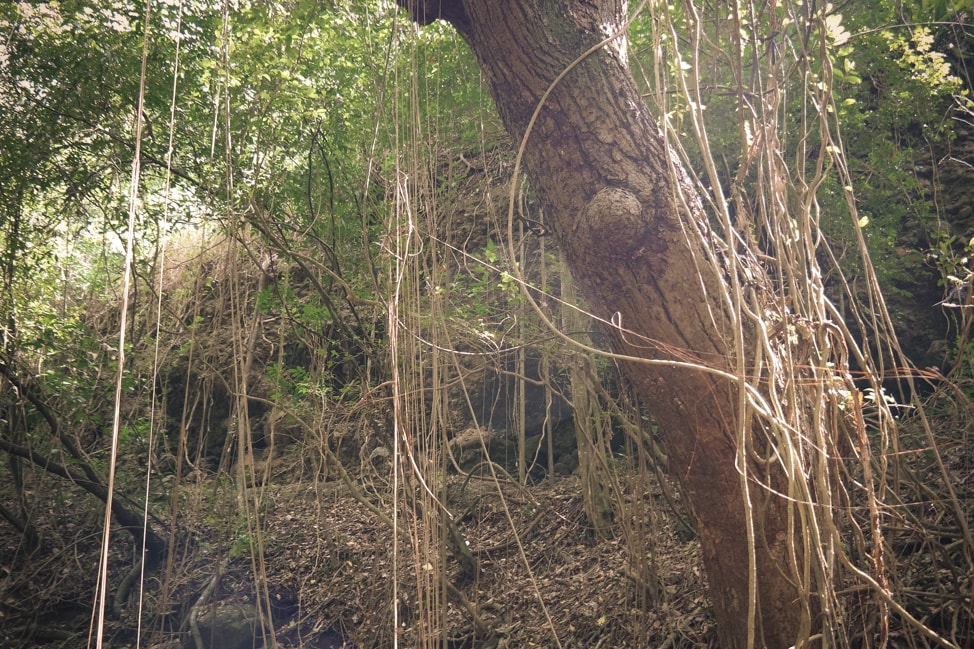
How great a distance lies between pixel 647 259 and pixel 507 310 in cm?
140

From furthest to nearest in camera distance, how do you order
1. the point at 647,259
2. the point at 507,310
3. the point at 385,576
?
the point at 385,576
the point at 507,310
the point at 647,259

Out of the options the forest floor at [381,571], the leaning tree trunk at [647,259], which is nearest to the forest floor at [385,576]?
the forest floor at [381,571]

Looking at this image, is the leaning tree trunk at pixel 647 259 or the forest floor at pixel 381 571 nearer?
the leaning tree trunk at pixel 647 259

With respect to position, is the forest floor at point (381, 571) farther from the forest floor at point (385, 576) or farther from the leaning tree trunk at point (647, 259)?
the leaning tree trunk at point (647, 259)

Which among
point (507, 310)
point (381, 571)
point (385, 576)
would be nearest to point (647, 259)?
point (507, 310)

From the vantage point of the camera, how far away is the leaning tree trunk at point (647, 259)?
4.23ft

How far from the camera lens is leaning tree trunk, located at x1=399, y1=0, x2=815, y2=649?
129 cm

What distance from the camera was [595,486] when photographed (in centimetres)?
285

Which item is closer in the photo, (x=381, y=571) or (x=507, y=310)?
(x=507, y=310)

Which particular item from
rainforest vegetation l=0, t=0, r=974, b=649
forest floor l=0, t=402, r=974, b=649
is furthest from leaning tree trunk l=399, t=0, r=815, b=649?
forest floor l=0, t=402, r=974, b=649

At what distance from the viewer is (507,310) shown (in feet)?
8.98

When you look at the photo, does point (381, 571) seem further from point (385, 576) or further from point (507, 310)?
point (507, 310)

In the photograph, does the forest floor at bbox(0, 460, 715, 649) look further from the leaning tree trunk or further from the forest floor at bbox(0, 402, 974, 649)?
the leaning tree trunk

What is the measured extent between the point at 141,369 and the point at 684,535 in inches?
104
